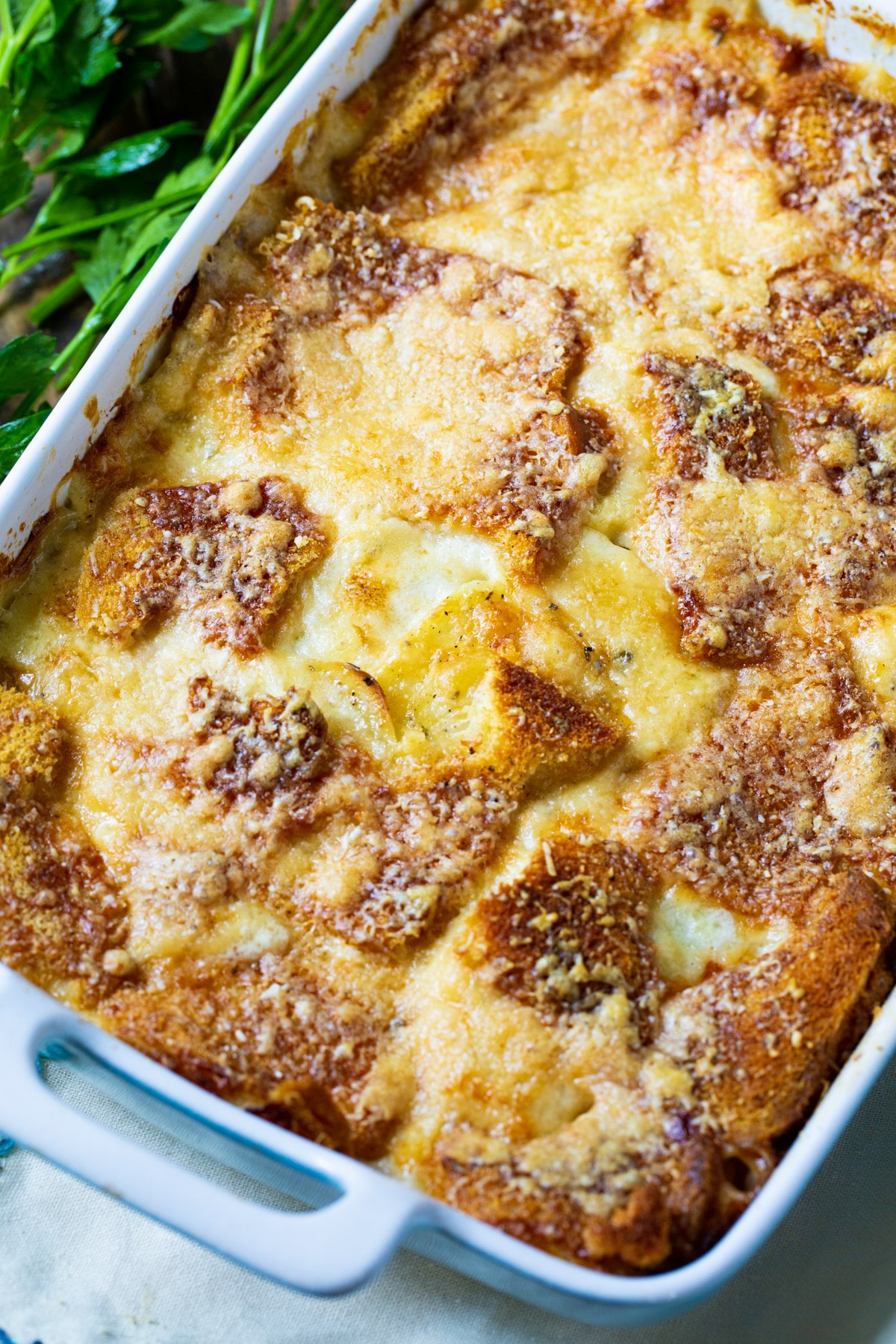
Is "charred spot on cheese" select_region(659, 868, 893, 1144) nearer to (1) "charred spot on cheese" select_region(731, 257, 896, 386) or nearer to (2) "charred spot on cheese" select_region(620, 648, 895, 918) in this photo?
(2) "charred spot on cheese" select_region(620, 648, 895, 918)

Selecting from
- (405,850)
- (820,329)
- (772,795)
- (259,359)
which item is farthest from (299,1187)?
(820,329)

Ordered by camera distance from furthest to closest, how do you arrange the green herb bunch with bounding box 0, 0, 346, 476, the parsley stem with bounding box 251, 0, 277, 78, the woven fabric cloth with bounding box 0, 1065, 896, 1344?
the parsley stem with bounding box 251, 0, 277, 78 → the green herb bunch with bounding box 0, 0, 346, 476 → the woven fabric cloth with bounding box 0, 1065, 896, 1344

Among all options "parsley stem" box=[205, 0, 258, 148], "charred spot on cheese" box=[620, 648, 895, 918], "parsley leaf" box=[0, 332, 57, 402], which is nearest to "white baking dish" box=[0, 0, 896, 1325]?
"charred spot on cheese" box=[620, 648, 895, 918]

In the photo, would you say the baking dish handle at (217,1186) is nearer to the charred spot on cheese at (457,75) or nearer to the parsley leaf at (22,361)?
the parsley leaf at (22,361)

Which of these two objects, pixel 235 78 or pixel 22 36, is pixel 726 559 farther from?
pixel 22 36

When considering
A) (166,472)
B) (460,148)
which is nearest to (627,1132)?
(166,472)

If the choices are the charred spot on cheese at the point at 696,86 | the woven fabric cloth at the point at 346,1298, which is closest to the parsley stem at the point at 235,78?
the charred spot on cheese at the point at 696,86

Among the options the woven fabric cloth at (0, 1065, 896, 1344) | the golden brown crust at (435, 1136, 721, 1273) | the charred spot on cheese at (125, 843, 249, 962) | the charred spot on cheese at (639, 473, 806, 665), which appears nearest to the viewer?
the golden brown crust at (435, 1136, 721, 1273)
